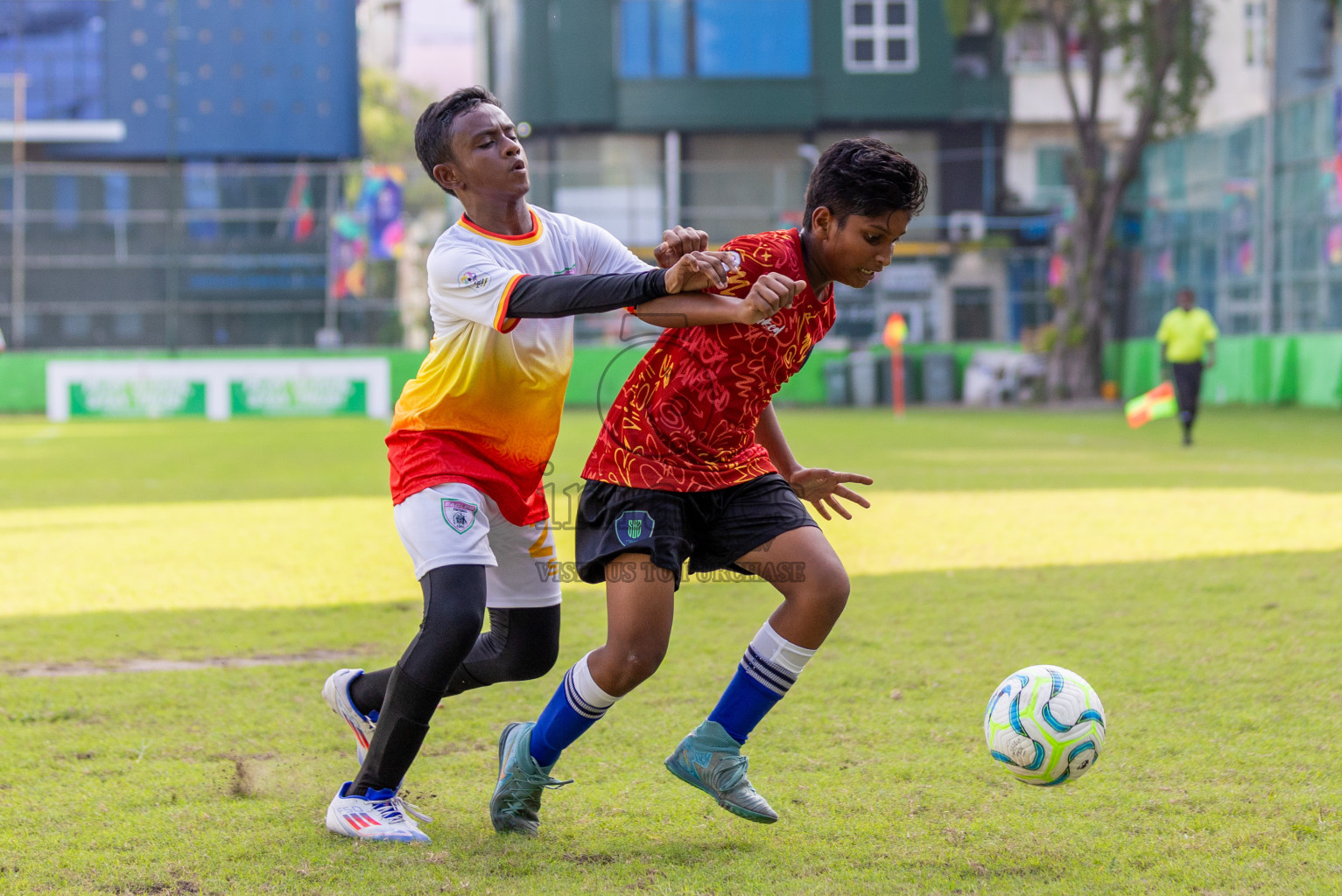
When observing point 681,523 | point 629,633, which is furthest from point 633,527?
point 629,633

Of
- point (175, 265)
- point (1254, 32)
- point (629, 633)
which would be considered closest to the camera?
point (629, 633)

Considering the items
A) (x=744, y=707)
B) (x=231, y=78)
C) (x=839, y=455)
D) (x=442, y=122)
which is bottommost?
(x=839, y=455)

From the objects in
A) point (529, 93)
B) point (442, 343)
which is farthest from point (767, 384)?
point (529, 93)

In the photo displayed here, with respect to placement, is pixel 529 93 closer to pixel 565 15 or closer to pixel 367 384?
pixel 565 15

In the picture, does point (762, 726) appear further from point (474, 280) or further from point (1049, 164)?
point (1049, 164)

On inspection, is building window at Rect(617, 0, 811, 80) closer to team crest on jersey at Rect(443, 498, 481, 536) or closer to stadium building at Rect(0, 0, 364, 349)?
stadium building at Rect(0, 0, 364, 349)

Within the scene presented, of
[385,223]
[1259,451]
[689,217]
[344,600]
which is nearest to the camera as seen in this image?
[344,600]

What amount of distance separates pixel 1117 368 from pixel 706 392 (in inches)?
1316

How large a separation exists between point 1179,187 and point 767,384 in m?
32.5

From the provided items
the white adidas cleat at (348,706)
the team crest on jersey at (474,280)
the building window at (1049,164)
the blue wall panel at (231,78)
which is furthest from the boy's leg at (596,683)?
the blue wall panel at (231,78)

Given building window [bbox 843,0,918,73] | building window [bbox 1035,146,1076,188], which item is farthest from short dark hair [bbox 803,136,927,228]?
building window [bbox 1035,146,1076,188]

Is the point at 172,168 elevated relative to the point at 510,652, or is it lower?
elevated

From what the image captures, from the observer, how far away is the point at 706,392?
3648mm

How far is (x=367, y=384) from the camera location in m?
28.3
